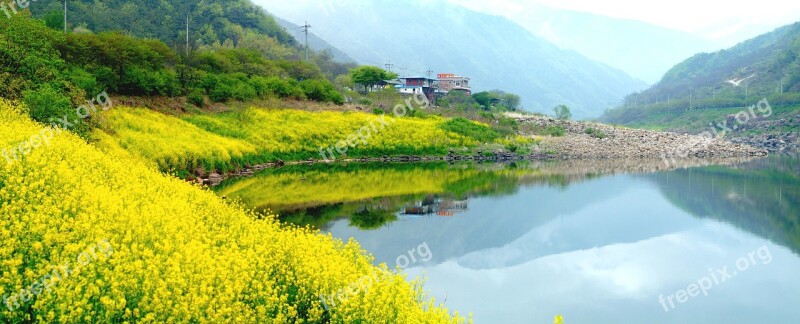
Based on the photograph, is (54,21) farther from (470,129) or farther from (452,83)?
(452,83)

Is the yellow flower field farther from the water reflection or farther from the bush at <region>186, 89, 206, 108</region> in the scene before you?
the water reflection

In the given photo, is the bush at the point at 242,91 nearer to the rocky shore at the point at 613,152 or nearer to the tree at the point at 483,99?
the rocky shore at the point at 613,152

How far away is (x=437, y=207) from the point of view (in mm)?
28812

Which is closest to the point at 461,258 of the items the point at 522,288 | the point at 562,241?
the point at 522,288

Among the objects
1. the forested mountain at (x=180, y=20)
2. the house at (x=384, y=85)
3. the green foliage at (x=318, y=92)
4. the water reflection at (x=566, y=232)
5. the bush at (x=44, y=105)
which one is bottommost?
the water reflection at (x=566, y=232)

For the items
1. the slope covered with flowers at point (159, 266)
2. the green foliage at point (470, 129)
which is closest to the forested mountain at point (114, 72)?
the green foliage at point (470, 129)

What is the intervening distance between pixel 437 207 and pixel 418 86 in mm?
65555

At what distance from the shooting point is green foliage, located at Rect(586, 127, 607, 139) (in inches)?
2923

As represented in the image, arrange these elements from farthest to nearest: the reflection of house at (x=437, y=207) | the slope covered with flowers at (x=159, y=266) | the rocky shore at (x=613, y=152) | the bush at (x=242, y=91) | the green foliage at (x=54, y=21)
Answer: the rocky shore at (x=613, y=152) → the green foliage at (x=54, y=21) → the bush at (x=242, y=91) → the reflection of house at (x=437, y=207) → the slope covered with flowers at (x=159, y=266)

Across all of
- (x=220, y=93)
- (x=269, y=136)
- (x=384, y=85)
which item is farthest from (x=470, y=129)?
(x=384, y=85)

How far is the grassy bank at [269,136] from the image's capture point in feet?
107

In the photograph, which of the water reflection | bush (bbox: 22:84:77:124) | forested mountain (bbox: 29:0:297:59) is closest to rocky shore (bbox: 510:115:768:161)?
the water reflection

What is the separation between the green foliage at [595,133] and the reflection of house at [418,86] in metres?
24.1

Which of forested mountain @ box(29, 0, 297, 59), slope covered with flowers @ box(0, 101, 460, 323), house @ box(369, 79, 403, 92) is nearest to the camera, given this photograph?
slope covered with flowers @ box(0, 101, 460, 323)
